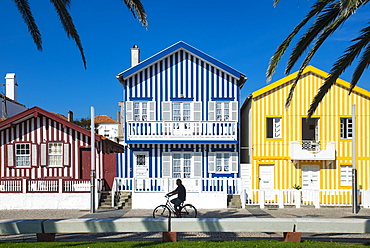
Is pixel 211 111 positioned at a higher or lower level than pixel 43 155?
higher

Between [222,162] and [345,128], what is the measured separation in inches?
263

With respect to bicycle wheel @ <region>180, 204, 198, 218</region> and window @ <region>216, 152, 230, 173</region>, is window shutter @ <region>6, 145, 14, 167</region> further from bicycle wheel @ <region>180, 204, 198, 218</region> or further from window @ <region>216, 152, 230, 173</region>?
window @ <region>216, 152, 230, 173</region>

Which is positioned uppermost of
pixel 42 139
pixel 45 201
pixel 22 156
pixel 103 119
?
pixel 103 119

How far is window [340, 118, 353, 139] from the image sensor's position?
2244cm

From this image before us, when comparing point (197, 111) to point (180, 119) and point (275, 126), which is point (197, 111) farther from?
point (275, 126)

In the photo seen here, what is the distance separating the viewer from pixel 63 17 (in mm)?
11188

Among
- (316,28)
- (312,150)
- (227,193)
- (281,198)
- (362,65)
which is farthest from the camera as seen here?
(312,150)

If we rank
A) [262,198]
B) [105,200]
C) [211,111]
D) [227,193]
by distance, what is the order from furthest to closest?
1. [211,111]
2. [227,193]
3. [105,200]
4. [262,198]

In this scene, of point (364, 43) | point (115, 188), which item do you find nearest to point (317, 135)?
point (115, 188)

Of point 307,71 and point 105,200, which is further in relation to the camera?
point 307,71

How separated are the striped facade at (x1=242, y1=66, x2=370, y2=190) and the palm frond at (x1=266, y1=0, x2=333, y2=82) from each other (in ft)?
37.1

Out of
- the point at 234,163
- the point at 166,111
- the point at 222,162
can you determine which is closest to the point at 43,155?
the point at 166,111

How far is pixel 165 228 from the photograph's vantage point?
1051 centimetres

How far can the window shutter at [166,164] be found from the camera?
878 inches
